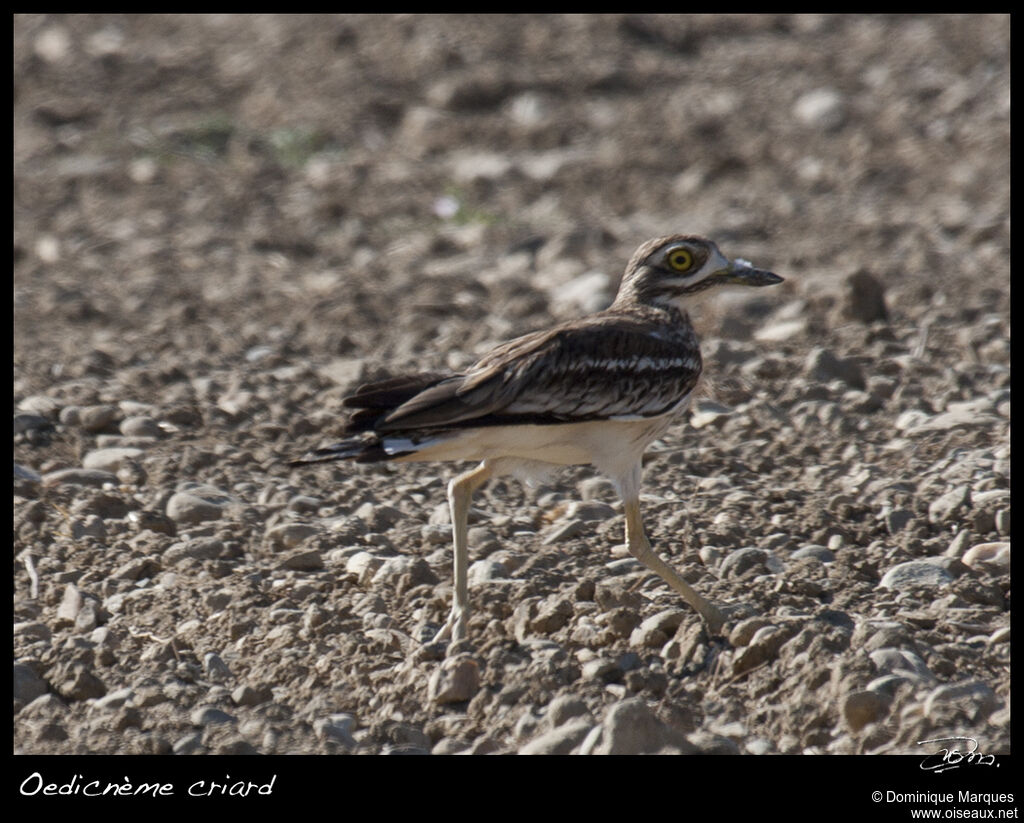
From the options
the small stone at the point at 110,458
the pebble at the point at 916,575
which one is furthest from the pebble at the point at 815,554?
the small stone at the point at 110,458

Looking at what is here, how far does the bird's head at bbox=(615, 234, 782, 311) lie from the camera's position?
18.2ft

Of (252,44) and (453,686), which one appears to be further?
(252,44)

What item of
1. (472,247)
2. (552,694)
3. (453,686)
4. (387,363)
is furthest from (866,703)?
(472,247)

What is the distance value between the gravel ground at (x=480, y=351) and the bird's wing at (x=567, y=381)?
28.0 inches

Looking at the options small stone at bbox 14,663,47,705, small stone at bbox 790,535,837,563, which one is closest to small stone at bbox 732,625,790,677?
small stone at bbox 790,535,837,563

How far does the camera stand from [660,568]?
5.04 m

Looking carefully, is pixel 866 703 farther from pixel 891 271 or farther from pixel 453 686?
pixel 891 271

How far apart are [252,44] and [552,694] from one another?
32.8 feet

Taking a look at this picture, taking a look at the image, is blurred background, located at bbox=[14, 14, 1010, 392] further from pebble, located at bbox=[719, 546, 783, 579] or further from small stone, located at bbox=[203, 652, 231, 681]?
small stone, located at bbox=[203, 652, 231, 681]

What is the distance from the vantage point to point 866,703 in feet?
14.2

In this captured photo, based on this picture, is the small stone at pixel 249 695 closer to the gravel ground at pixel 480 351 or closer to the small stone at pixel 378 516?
the gravel ground at pixel 480 351

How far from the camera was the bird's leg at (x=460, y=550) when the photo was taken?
197 inches

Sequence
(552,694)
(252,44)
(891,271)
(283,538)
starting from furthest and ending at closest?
(252,44) → (891,271) → (283,538) → (552,694)
